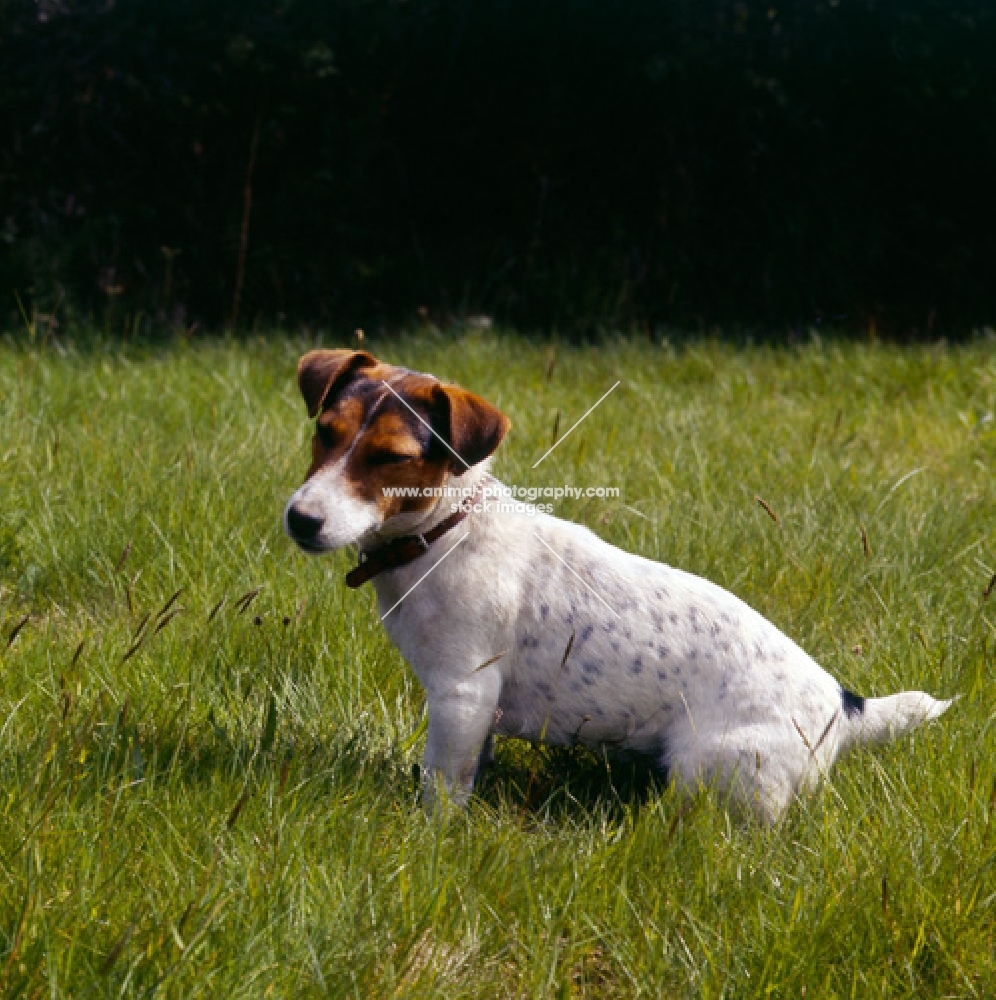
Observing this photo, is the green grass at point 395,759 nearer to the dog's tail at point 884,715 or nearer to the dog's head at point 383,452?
the dog's tail at point 884,715

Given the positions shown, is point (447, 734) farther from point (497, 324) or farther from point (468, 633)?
point (497, 324)

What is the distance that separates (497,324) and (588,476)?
3570 mm

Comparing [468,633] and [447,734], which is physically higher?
[468,633]

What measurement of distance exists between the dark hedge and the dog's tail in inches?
228

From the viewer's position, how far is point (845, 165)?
9695mm

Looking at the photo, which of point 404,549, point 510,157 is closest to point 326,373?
point 404,549

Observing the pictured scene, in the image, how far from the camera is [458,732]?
134 inches

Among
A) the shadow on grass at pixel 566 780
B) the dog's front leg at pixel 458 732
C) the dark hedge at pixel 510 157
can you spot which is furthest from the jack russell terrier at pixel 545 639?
the dark hedge at pixel 510 157

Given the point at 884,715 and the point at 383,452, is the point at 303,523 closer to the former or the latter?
the point at 383,452

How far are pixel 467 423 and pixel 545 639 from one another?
0.68 m

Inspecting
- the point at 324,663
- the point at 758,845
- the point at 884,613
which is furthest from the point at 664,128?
the point at 758,845

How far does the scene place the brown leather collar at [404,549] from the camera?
3.44 m

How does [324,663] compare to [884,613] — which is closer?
[324,663]

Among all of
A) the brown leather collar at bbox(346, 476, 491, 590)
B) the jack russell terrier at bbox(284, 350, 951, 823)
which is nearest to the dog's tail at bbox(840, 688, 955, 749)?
the jack russell terrier at bbox(284, 350, 951, 823)
